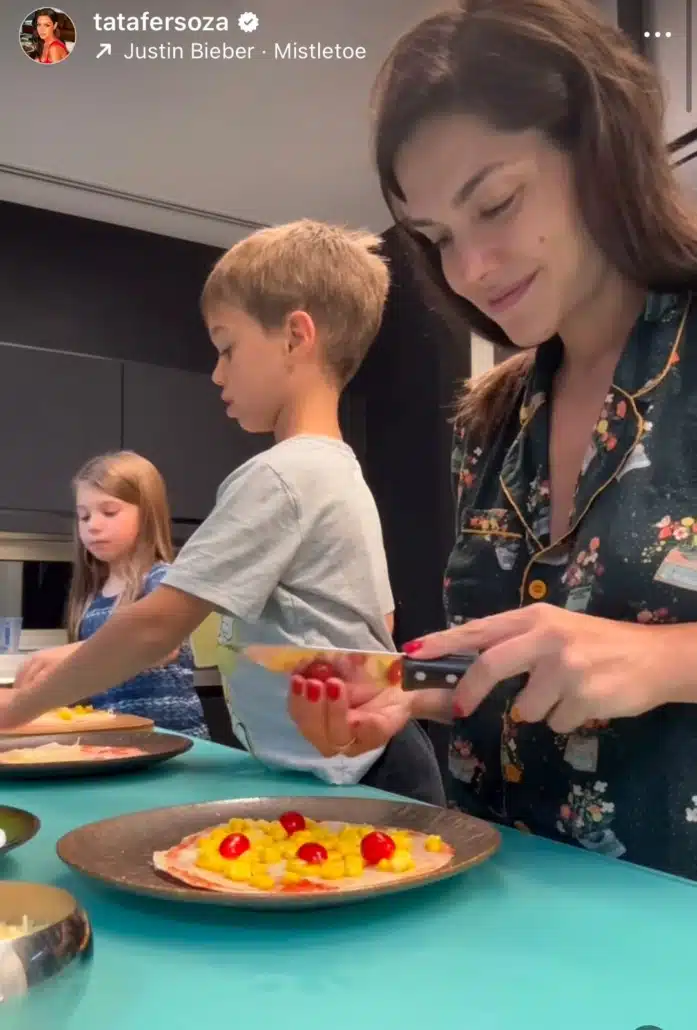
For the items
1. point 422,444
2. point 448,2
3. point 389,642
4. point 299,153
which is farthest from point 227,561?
point 422,444

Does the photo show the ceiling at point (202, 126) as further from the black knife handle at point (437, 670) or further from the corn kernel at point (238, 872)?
the corn kernel at point (238, 872)

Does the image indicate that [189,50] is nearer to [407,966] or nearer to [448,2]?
[448,2]

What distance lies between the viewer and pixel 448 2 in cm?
95

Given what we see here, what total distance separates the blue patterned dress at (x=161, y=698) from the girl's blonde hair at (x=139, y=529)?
0.31 meters

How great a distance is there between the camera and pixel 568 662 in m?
0.67

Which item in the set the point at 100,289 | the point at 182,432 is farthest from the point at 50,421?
the point at 100,289

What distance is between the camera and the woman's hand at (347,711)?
89 centimetres

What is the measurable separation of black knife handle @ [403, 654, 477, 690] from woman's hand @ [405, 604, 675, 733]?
0.02 metres

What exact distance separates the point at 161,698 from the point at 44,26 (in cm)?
182

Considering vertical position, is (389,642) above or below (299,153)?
below

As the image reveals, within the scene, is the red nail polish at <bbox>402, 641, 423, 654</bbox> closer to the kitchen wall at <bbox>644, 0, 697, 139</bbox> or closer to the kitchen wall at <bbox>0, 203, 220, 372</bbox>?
the kitchen wall at <bbox>644, 0, 697, 139</bbox>

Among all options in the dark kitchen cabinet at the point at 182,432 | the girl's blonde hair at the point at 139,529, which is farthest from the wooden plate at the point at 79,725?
the dark kitchen cabinet at the point at 182,432

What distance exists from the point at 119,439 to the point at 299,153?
1.21 meters

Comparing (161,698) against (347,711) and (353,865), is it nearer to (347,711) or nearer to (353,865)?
(347,711)
